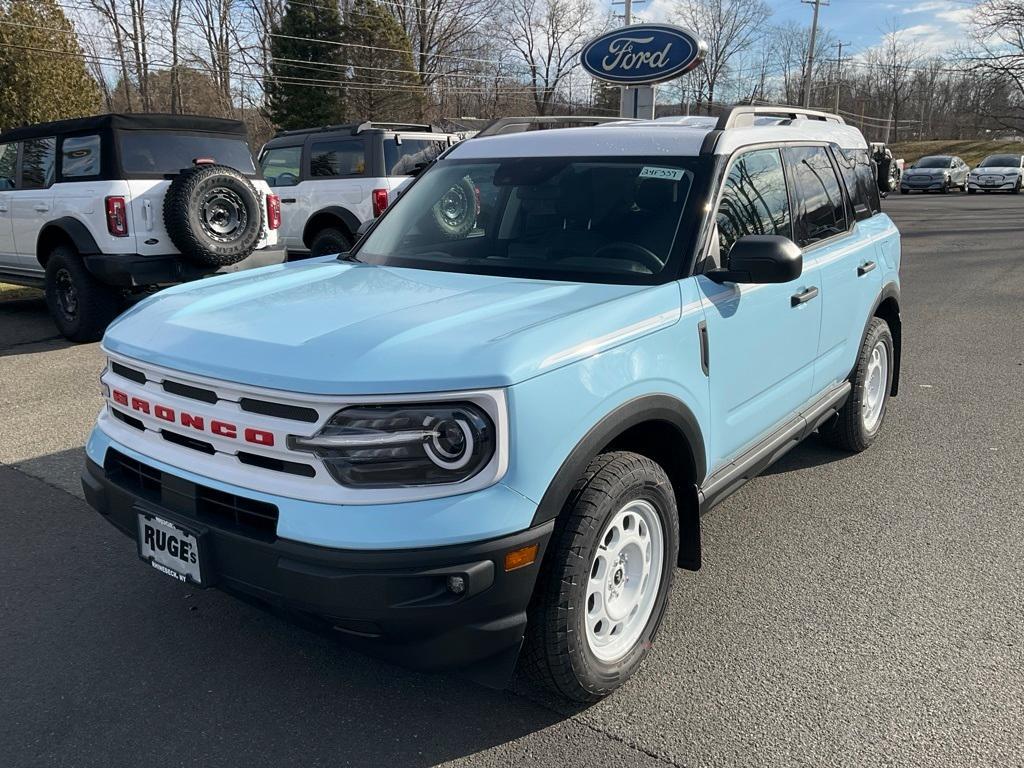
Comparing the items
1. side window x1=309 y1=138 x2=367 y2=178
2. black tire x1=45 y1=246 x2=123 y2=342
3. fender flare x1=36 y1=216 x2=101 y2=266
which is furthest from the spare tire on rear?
side window x1=309 y1=138 x2=367 y2=178

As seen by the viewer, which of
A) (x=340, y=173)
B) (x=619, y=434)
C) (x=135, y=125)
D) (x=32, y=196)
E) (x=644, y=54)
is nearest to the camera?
(x=619, y=434)

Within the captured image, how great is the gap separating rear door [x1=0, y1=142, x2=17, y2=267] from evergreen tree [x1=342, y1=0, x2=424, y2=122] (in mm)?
37276

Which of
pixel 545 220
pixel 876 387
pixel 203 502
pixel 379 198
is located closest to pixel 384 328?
pixel 203 502

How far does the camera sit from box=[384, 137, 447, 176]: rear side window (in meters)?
10.3

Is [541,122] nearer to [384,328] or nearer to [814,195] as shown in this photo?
[814,195]

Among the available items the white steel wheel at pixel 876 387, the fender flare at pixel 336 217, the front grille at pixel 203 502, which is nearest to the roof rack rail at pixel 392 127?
the fender flare at pixel 336 217

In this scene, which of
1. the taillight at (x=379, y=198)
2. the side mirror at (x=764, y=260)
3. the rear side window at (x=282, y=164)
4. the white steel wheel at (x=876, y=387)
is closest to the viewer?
the side mirror at (x=764, y=260)

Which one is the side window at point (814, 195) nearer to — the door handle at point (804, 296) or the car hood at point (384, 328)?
the door handle at point (804, 296)

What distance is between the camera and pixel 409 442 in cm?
225

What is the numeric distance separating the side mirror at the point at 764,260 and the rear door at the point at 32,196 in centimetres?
772

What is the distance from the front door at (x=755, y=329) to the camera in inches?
126

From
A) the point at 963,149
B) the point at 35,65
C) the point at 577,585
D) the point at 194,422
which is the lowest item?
the point at 577,585

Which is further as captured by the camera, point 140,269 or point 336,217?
point 336,217

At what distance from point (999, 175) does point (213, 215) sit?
36.5 m
